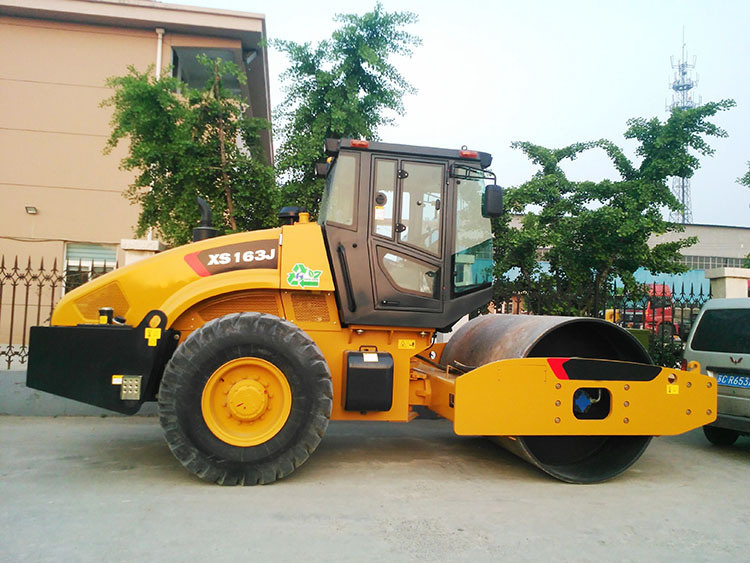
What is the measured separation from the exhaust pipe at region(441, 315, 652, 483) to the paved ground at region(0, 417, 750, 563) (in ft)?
0.62

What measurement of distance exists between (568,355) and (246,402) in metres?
3.04

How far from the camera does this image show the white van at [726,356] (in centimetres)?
634

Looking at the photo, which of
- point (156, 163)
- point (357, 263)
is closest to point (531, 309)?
point (357, 263)

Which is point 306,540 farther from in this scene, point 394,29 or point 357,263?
point 394,29

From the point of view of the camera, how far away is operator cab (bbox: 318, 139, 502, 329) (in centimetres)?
535

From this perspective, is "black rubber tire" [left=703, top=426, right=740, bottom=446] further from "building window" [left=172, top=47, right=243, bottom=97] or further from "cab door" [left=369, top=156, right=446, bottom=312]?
"building window" [left=172, top=47, right=243, bottom=97]

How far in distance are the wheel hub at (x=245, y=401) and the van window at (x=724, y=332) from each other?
5117 mm

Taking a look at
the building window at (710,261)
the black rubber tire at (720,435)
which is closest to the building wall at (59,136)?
the black rubber tire at (720,435)

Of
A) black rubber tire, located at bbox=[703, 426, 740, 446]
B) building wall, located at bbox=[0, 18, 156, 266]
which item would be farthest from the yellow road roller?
building wall, located at bbox=[0, 18, 156, 266]

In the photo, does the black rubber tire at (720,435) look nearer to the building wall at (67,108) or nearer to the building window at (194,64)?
the building window at (194,64)

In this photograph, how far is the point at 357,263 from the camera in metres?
5.34

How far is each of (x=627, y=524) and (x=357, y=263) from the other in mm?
2876

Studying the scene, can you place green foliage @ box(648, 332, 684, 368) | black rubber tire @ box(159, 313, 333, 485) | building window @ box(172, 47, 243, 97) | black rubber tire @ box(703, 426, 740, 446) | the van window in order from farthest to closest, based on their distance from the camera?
building window @ box(172, 47, 243, 97)
green foliage @ box(648, 332, 684, 368)
black rubber tire @ box(703, 426, 740, 446)
the van window
black rubber tire @ box(159, 313, 333, 485)

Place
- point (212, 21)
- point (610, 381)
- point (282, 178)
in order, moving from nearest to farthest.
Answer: point (610, 381), point (282, 178), point (212, 21)
